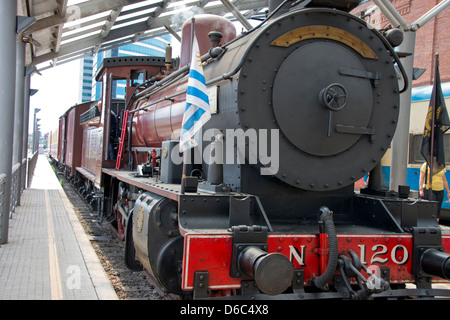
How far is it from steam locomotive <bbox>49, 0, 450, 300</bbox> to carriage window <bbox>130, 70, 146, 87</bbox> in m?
4.59

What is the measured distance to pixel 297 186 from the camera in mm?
3535

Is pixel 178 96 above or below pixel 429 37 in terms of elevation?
below

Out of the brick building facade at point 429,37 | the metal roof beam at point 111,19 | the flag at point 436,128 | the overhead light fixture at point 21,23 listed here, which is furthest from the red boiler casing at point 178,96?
the brick building facade at point 429,37

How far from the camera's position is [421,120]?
10.6 m

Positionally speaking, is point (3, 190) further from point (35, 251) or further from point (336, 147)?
point (336, 147)

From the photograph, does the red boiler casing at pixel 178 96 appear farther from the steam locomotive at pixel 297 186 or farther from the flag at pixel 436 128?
the flag at pixel 436 128

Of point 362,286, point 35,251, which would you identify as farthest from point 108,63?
point 362,286

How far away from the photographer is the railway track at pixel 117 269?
14.9ft

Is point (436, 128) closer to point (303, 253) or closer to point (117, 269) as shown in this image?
point (303, 253)

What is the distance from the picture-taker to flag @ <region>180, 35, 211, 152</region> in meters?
3.44

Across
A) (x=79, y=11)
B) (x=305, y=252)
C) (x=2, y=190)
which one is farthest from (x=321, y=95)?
A: (x=79, y=11)

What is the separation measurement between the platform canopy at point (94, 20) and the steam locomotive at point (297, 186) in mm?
4989

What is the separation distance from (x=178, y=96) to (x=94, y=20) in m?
6.67

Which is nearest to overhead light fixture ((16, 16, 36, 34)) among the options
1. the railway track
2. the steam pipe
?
the railway track
